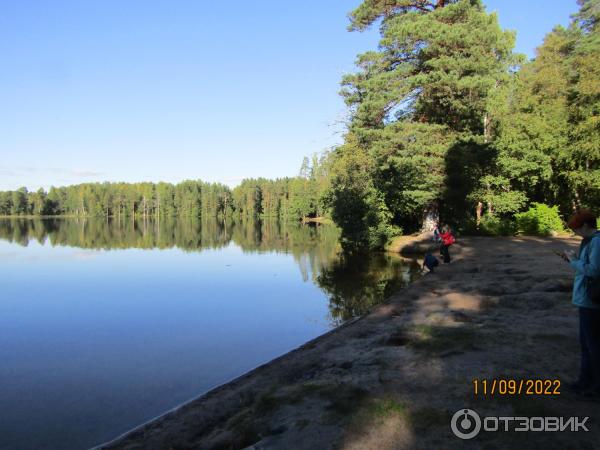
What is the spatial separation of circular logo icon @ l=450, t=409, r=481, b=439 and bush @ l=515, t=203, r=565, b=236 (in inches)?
960

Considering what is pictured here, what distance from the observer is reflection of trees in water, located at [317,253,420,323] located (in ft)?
44.3

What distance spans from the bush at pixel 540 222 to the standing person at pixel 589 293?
923 inches

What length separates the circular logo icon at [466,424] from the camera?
Answer: 4.05 meters

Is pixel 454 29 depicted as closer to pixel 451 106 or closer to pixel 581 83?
pixel 451 106

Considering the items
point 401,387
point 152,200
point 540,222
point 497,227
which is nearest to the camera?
point 401,387

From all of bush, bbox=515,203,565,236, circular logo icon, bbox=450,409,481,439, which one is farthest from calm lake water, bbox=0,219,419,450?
bush, bbox=515,203,565,236

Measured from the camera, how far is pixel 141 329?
39.1 feet

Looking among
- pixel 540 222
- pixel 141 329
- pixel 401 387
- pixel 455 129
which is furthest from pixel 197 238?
pixel 401 387

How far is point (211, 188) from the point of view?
149375mm

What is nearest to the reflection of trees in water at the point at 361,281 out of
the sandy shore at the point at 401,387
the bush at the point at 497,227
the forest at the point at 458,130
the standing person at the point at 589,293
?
the sandy shore at the point at 401,387

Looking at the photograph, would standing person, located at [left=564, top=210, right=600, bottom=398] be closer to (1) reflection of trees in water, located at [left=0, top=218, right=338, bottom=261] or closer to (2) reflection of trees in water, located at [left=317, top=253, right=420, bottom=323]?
(2) reflection of trees in water, located at [left=317, top=253, right=420, bottom=323]

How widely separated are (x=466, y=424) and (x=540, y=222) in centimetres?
2486
